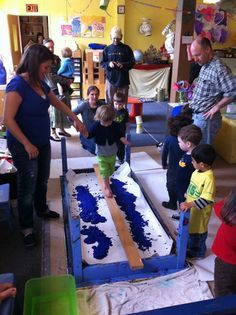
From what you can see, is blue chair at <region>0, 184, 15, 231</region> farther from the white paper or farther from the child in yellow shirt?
the child in yellow shirt

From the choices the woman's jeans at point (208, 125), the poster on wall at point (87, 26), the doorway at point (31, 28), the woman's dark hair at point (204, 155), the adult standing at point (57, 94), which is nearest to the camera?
the woman's dark hair at point (204, 155)

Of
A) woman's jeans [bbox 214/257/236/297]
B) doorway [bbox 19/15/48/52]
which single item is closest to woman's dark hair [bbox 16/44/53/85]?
woman's jeans [bbox 214/257/236/297]

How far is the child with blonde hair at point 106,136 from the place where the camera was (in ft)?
8.38

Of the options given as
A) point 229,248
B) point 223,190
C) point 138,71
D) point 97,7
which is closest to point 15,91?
point 229,248

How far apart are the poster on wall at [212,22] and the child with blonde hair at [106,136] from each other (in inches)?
200

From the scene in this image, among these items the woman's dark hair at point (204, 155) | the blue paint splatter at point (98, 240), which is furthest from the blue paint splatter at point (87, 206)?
the woman's dark hair at point (204, 155)

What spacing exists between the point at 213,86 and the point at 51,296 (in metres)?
1.94

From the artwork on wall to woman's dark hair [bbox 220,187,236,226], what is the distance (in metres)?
6.75

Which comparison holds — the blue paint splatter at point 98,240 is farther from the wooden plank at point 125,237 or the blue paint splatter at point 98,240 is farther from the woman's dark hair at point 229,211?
the woman's dark hair at point 229,211

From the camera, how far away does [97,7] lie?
705cm

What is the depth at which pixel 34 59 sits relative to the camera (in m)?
1.89

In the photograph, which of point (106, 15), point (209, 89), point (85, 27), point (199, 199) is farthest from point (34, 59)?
point (106, 15)

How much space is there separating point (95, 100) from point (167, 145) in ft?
4.18

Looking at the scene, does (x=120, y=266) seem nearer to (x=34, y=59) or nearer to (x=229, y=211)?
(x=229, y=211)
